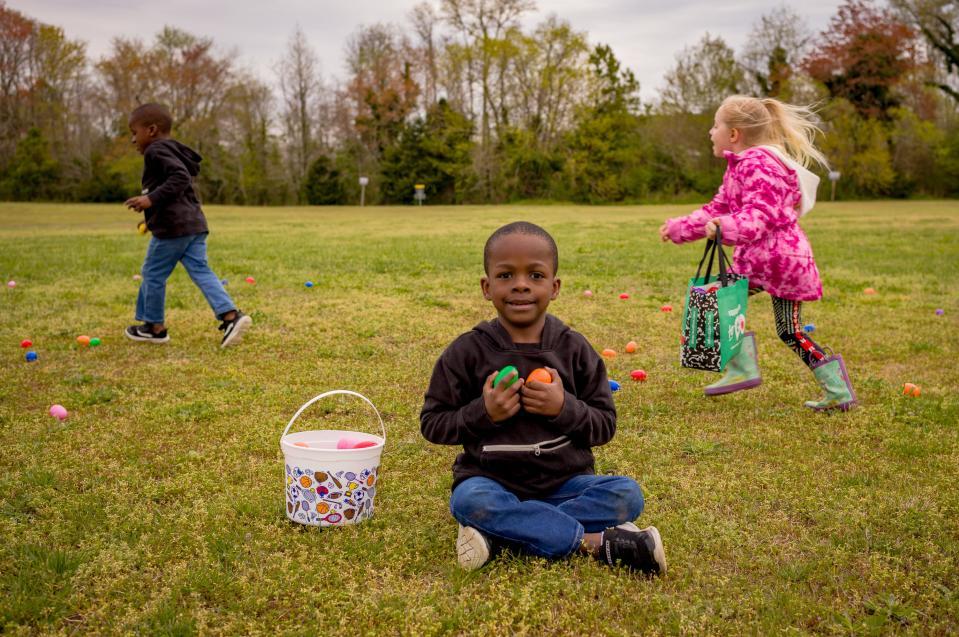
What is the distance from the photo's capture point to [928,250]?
15.3 meters

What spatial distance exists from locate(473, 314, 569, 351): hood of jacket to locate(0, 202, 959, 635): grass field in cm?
78

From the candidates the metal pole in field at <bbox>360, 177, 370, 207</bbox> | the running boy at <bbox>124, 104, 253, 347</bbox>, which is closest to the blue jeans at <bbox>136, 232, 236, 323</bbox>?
the running boy at <bbox>124, 104, 253, 347</bbox>

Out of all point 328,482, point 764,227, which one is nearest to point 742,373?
point 764,227

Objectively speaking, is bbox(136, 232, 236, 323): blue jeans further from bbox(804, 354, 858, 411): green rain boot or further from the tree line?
the tree line

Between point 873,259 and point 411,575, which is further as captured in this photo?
point 873,259

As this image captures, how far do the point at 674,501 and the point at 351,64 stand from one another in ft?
170

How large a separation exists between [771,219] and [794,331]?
74cm

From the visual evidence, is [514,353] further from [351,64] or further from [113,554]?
[351,64]

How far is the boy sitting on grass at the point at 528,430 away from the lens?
2.95m

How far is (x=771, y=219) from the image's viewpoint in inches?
198

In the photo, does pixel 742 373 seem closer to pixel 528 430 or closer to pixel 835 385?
pixel 835 385

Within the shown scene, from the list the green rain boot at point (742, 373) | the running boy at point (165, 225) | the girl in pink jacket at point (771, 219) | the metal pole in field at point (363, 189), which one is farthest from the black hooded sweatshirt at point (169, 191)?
the metal pole in field at point (363, 189)

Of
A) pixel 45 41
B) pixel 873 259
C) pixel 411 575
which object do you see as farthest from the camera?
pixel 45 41

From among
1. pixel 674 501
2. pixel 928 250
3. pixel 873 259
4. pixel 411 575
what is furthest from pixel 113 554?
pixel 928 250
